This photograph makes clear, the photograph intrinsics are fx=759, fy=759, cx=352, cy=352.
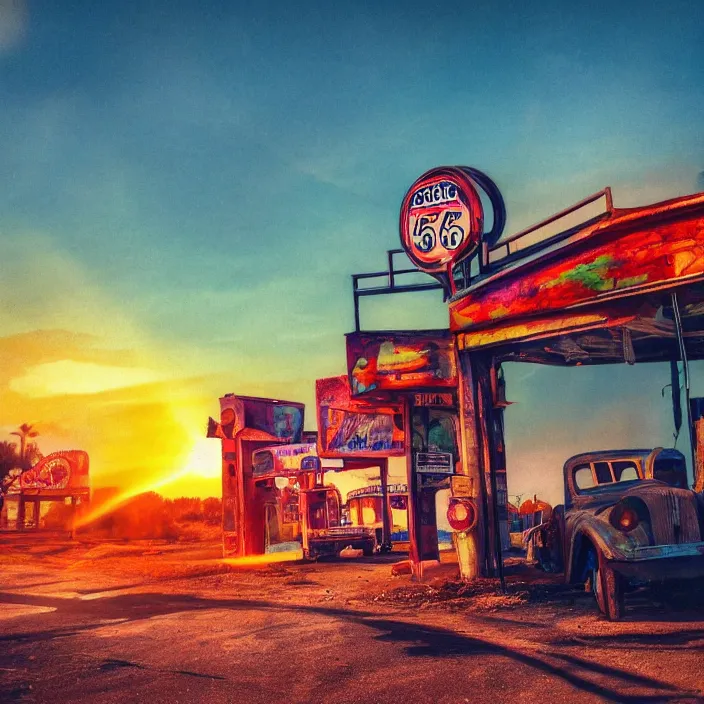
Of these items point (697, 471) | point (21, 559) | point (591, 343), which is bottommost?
point (21, 559)

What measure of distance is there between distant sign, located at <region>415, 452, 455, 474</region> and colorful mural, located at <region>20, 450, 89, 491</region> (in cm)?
4834

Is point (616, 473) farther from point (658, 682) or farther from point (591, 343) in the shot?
point (658, 682)

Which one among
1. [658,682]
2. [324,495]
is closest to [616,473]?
[658,682]

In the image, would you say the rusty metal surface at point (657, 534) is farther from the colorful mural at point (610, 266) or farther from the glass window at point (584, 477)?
the colorful mural at point (610, 266)

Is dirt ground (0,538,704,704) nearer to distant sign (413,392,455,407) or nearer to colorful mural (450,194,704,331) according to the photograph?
colorful mural (450,194,704,331)

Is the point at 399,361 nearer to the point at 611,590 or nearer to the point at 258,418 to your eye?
the point at 611,590

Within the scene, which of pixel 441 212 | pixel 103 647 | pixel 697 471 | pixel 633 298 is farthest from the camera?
pixel 441 212

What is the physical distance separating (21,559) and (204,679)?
936 inches

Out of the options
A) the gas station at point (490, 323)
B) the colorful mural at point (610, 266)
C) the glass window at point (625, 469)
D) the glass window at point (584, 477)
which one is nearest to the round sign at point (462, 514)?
the gas station at point (490, 323)

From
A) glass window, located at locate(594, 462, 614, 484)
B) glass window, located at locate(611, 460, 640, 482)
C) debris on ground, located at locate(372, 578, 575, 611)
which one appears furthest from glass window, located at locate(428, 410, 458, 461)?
glass window, located at locate(611, 460, 640, 482)

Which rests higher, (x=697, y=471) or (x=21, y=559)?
(x=697, y=471)

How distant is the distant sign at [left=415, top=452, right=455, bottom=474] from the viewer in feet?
56.4

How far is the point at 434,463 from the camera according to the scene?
17406mm

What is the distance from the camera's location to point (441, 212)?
16.7 meters
